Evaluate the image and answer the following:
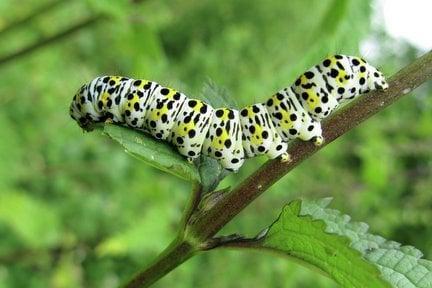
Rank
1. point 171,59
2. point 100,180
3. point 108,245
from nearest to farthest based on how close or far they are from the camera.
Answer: point 108,245, point 100,180, point 171,59

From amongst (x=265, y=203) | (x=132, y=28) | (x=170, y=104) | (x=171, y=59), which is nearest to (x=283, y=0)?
(x=171, y=59)

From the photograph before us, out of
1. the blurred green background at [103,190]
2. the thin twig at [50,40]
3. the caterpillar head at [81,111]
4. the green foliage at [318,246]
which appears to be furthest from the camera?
the blurred green background at [103,190]

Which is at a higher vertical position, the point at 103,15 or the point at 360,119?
the point at 103,15

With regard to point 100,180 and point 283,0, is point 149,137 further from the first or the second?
point 283,0

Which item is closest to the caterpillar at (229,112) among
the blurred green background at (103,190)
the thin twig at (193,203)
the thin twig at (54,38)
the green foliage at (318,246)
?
the thin twig at (193,203)

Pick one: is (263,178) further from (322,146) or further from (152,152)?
(152,152)

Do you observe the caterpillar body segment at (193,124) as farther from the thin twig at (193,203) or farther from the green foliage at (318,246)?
Answer: the green foliage at (318,246)

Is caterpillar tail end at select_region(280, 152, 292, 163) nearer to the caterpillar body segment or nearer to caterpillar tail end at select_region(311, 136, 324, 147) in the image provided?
caterpillar tail end at select_region(311, 136, 324, 147)
